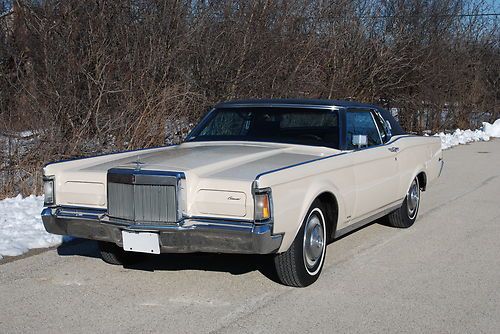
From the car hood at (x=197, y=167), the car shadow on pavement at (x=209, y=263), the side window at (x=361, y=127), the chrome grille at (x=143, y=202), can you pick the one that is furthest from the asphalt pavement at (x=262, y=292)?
the side window at (x=361, y=127)

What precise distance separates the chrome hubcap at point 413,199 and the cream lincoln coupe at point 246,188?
0.55 m

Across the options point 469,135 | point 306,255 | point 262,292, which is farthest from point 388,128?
point 469,135

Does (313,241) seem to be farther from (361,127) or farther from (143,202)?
(361,127)

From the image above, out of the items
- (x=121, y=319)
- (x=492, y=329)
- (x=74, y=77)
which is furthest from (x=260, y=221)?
(x=74, y=77)

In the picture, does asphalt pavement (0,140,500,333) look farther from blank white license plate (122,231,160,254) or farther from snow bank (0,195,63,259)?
blank white license plate (122,231,160,254)

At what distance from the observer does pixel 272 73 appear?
1452 centimetres

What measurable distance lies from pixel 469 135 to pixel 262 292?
1789 centimetres

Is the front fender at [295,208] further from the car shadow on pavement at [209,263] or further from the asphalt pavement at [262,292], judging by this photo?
the car shadow on pavement at [209,263]

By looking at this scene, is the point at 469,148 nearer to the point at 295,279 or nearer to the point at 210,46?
the point at 210,46

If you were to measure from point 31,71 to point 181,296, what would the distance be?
681 centimetres

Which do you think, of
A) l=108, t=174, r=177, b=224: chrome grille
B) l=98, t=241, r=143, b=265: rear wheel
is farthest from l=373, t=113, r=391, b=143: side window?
l=108, t=174, r=177, b=224: chrome grille

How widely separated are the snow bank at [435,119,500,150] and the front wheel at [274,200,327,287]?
45.0 ft

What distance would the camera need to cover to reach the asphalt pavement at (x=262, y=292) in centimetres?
473

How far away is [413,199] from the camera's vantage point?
26.2ft
